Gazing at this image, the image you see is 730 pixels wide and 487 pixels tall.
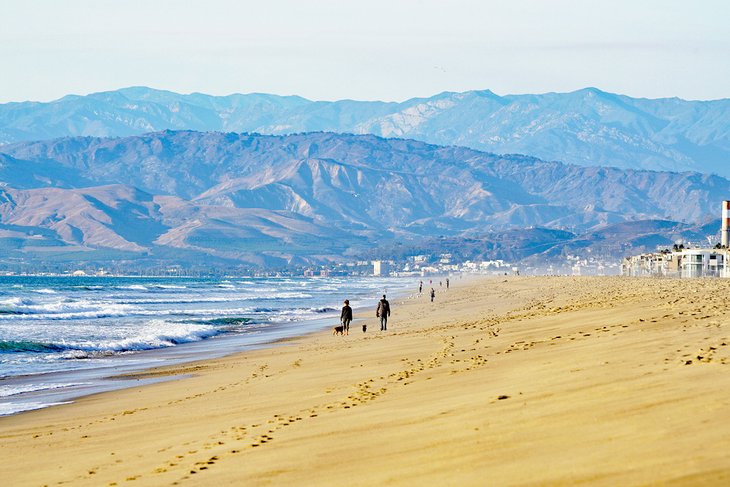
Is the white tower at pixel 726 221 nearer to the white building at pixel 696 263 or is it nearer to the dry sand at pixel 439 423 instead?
the white building at pixel 696 263

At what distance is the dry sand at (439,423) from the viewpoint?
31.3 ft

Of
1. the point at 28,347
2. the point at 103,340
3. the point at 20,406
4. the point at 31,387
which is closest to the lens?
the point at 20,406

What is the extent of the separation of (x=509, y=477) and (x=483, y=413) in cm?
303

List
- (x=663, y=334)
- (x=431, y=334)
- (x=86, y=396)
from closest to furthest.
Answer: (x=663, y=334), (x=86, y=396), (x=431, y=334)

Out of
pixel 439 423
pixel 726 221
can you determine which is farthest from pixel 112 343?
pixel 726 221

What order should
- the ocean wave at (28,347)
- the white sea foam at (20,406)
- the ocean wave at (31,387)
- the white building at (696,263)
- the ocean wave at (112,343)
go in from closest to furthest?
1. the white sea foam at (20,406)
2. the ocean wave at (31,387)
3. the ocean wave at (112,343)
4. the ocean wave at (28,347)
5. the white building at (696,263)

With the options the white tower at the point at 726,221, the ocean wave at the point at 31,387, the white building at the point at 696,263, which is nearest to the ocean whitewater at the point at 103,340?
the ocean wave at the point at 31,387

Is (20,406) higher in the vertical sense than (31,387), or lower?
higher

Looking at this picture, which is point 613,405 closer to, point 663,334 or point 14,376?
point 663,334

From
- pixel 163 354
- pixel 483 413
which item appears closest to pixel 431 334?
pixel 163 354

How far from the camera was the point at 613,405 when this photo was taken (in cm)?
1143

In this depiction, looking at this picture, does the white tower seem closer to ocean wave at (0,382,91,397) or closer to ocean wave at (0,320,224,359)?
ocean wave at (0,320,224,359)

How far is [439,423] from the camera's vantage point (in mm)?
12070

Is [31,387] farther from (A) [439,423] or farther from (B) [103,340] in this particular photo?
(B) [103,340]
